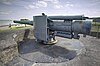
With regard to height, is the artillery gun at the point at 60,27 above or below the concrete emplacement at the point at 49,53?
above

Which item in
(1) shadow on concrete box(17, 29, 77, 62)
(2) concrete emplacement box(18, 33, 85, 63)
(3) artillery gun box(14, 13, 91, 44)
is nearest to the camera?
(2) concrete emplacement box(18, 33, 85, 63)

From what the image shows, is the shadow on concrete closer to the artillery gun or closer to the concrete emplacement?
the concrete emplacement

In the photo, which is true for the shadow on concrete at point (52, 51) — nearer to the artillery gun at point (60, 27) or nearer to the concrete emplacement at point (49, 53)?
the concrete emplacement at point (49, 53)

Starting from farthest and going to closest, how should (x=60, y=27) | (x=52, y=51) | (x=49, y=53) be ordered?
(x=60, y=27) < (x=52, y=51) < (x=49, y=53)

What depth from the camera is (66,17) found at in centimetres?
703

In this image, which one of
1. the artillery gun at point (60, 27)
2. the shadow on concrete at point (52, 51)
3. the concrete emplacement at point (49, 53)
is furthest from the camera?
the artillery gun at point (60, 27)

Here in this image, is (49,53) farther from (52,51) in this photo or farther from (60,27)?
(60,27)

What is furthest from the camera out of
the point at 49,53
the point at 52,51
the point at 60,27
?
the point at 60,27

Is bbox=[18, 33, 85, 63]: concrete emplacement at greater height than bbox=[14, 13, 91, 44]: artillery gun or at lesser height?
lesser

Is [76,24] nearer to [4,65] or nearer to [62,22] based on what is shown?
[62,22]

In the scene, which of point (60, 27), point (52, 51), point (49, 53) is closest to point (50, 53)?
point (49, 53)

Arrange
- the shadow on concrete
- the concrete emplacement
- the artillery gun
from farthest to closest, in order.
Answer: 1. the artillery gun
2. the shadow on concrete
3. the concrete emplacement

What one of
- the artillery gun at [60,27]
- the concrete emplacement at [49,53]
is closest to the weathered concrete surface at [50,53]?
the concrete emplacement at [49,53]

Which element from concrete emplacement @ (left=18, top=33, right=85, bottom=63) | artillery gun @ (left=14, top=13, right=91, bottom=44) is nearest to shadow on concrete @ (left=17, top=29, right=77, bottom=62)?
concrete emplacement @ (left=18, top=33, right=85, bottom=63)
